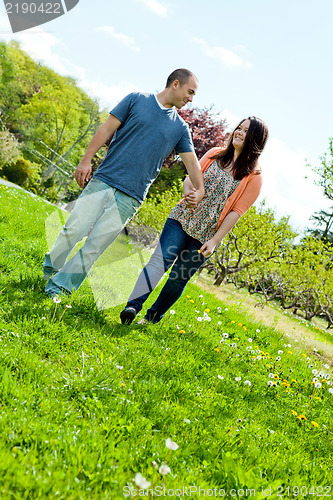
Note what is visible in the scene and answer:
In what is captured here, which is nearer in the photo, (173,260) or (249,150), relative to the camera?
(249,150)

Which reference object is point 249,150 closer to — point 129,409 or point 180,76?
point 180,76

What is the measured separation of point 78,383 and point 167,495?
852 millimetres

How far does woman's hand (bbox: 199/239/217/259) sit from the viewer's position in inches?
142

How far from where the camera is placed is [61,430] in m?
1.83

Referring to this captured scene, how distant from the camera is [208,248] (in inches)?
142

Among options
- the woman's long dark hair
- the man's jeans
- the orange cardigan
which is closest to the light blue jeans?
the man's jeans

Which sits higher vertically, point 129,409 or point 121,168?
point 121,168

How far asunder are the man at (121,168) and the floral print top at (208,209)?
1.75 ft

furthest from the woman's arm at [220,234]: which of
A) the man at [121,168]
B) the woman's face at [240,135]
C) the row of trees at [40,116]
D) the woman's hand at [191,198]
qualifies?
the row of trees at [40,116]

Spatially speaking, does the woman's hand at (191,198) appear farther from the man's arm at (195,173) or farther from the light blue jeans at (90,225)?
the light blue jeans at (90,225)

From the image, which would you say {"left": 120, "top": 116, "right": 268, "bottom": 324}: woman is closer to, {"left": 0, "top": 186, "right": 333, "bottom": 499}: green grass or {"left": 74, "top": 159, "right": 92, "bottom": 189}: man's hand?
{"left": 0, "top": 186, "right": 333, "bottom": 499}: green grass

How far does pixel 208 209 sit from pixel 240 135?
772 millimetres

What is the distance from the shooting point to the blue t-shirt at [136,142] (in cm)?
330

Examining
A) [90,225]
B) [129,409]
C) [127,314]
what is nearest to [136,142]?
[90,225]
